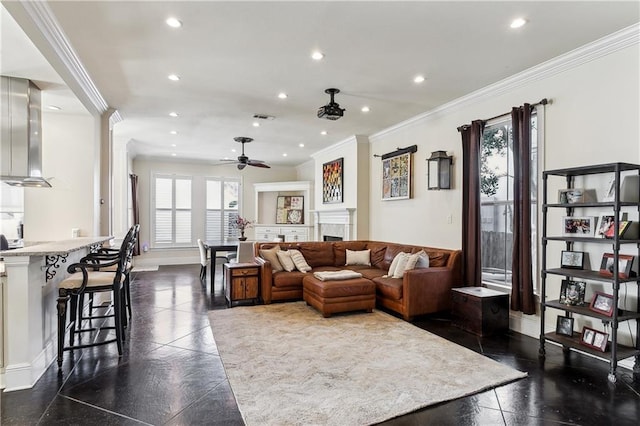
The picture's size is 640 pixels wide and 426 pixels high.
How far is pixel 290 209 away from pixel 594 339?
792 centimetres

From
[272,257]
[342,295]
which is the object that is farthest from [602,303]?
[272,257]

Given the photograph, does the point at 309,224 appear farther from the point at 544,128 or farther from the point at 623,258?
the point at 623,258

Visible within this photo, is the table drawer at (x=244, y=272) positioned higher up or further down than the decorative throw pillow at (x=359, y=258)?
further down

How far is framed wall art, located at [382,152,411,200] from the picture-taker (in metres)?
5.84

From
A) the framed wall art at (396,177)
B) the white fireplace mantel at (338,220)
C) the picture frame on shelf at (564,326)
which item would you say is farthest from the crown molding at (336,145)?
the picture frame on shelf at (564,326)

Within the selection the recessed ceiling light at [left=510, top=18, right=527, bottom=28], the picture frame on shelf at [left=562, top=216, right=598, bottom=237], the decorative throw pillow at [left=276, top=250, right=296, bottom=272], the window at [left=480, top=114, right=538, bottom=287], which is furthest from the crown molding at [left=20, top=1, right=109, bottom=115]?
the picture frame on shelf at [left=562, top=216, right=598, bottom=237]

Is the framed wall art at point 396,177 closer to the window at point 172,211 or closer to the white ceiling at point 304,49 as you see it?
the white ceiling at point 304,49

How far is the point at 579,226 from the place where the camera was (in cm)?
331

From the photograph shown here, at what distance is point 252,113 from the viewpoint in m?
5.41

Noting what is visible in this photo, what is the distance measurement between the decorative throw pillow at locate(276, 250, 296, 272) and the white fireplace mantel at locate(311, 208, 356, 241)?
1943 millimetres

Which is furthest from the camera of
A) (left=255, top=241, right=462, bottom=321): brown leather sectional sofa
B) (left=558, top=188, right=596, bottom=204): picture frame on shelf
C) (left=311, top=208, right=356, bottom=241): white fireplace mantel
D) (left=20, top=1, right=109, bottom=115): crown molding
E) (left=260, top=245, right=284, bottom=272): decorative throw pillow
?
(left=311, top=208, right=356, bottom=241): white fireplace mantel

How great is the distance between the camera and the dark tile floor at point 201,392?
228cm

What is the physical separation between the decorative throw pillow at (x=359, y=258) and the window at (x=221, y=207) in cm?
517

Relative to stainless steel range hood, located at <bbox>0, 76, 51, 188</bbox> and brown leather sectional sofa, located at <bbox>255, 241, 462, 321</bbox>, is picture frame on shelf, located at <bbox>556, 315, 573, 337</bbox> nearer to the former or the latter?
brown leather sectional sofa, located at <bbox>255, 241, 462, 321</bbox>
